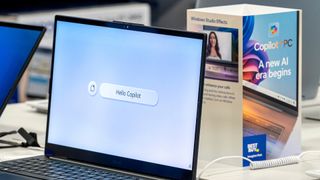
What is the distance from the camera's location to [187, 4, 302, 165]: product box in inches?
70.4

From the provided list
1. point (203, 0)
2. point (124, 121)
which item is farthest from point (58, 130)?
point (203, 0)

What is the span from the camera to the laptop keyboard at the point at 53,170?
171 centimetres

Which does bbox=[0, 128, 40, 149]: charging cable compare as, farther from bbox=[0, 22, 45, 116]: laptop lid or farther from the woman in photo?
the woman in photo

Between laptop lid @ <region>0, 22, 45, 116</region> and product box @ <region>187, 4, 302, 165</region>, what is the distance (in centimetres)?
43

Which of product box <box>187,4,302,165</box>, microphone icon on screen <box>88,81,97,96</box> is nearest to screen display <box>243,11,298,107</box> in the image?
product box <box>187,4,302,165</box>

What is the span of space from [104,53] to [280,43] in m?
0.41

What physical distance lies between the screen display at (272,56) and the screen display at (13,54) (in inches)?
22.6

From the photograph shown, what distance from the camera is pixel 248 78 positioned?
5.87 ft

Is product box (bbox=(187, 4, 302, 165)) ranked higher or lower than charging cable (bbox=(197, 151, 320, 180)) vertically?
higher

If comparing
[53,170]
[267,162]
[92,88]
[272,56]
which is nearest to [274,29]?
[272,56]

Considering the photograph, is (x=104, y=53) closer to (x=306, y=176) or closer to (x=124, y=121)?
(x=124, y=121)

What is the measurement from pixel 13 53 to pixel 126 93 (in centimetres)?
45

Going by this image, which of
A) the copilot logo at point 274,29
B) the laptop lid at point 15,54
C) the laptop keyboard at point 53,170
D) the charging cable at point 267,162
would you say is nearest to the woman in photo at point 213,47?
the copilot logo at point 274,29

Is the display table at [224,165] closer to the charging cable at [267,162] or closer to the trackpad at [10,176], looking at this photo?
the charging cable at [267,162]
